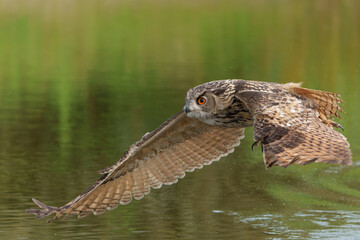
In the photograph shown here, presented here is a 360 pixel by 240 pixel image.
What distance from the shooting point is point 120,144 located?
49.4 ft

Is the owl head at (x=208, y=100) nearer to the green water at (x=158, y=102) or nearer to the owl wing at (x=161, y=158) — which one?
the owl wing at (x=161, y=158)

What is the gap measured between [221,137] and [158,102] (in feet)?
31.7

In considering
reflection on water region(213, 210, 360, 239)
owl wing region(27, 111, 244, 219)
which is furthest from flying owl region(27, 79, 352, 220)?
reflection on water region(213, 210, 360, 239)

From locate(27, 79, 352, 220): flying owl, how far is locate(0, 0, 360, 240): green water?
749 mm

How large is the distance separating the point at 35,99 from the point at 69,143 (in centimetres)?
547

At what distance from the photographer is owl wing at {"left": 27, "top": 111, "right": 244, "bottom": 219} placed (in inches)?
361

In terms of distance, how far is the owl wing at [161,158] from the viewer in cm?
917

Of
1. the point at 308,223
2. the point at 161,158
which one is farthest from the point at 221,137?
the point at 308,223

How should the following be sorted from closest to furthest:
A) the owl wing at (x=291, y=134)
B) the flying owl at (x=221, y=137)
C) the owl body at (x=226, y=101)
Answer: the owl wing at (x=291, y=134) → the flying owl at (x=221, y=137) → the owl body at (x=226, y=101)

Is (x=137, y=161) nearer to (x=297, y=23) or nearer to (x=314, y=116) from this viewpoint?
(x=314, y=116)

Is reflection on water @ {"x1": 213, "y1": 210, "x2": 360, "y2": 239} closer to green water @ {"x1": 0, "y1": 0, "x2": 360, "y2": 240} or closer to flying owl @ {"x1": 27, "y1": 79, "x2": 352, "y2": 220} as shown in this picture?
green water @ {"x1": 0, "y1": 0, "x2": 360, "y2": 240}

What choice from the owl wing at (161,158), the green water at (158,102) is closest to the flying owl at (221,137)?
the owl wing at (161,158)

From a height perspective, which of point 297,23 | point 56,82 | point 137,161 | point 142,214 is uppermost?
point 297,23

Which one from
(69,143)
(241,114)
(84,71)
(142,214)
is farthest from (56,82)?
(241,114)
